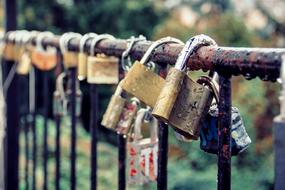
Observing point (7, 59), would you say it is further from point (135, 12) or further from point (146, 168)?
point (135, 12)

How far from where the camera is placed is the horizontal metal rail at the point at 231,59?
25.8 inches

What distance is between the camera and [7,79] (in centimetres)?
215

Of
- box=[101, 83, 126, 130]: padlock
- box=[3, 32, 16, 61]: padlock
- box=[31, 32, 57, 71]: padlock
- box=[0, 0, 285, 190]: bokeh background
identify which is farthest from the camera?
box=[0, 0, 285, 190]: bokeh background

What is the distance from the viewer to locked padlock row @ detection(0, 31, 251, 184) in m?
0.73

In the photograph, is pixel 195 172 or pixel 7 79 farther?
pixel 195 172

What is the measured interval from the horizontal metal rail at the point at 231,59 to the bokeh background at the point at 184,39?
10.8 feet

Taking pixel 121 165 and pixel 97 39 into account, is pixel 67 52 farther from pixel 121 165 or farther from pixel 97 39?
pixel 121 165

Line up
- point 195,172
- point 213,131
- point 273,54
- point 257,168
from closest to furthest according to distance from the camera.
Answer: point 273,54, point 213,131, point 195,172, point 257,168

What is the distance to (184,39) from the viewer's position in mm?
8531

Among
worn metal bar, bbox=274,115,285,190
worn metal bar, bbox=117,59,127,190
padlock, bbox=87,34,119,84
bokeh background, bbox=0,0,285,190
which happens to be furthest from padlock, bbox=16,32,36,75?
bokeh background, bbox=0,0,285,190

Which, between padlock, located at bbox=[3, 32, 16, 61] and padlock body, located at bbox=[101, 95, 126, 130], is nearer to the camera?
padlock body, located at bbox=[101, 95, 126, 130]

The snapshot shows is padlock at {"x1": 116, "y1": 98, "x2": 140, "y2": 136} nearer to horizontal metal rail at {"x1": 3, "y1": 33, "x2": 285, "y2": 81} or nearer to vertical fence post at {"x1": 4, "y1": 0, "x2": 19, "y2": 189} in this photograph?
horizontal metal rail at {"x1": 3, "y1": 33, "x2": 285, "y2": 81}

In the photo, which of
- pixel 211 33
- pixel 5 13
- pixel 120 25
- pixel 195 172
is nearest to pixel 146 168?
pixel 5 13

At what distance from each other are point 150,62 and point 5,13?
4.63ft
